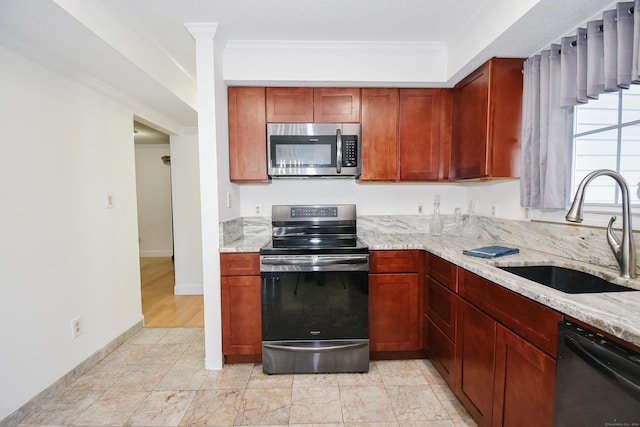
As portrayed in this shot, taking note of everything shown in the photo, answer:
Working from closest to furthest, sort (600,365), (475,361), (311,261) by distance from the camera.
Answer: (600,365) < (475,361) < (311,261)

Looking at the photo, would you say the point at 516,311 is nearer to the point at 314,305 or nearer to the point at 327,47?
the point at 314,305

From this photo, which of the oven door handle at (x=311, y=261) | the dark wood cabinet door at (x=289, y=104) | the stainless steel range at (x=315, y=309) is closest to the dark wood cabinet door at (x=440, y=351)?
the stainless steel range at (x=315, y=309)

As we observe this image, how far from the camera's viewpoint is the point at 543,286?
1.14 metres

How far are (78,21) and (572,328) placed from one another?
2517 mm

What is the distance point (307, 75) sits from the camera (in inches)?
85.3

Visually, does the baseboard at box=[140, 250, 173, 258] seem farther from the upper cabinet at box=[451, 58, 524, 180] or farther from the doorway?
the upper cabinet at box=[451, 58, 524, 180]

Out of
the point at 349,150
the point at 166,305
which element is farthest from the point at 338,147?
the point at 166,305

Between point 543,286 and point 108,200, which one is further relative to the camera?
point 108,200

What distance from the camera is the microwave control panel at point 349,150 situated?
7.48 feet

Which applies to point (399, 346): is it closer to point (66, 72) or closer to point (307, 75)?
point (307, 75)

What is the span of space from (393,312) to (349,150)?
1.32 m

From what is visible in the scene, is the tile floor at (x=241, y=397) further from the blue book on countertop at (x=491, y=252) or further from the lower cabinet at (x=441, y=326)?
the blue book on countertop at (x=491, y=252)

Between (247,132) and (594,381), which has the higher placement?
(247,132)

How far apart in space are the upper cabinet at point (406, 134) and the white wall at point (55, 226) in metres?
2.11
